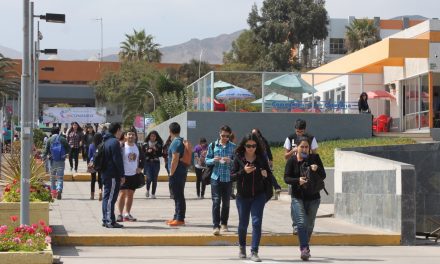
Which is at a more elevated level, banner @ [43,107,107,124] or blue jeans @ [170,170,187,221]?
banner @ [43,107,107,124]

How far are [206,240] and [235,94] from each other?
656 inches

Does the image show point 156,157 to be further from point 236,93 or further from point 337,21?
point 337,21

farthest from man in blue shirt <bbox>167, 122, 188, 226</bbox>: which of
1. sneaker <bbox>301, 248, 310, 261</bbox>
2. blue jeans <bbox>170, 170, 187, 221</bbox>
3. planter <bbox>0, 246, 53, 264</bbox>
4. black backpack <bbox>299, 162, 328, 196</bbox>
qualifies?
planter <bbox>0, 246, 53, 264</bbox>

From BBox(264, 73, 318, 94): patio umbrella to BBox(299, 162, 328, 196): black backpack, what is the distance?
18.3 m

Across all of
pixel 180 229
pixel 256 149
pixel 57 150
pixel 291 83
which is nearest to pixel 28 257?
pixel 256 149

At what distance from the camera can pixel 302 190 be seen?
1130cm

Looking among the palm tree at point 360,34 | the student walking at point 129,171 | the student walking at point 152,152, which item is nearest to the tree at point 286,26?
the palm tree at point 360,34

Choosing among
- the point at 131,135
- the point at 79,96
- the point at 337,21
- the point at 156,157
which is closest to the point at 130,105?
the point at 79,96

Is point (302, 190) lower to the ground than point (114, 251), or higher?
higher

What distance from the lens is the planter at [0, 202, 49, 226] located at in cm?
1242

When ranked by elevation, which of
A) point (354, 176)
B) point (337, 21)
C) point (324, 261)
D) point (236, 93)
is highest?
point (337, 21)

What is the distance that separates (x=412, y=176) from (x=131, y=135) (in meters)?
5.09

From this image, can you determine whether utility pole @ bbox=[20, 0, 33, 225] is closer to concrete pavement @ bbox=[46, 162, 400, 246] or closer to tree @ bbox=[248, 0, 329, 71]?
concrete pavement @ bbox=[46, 162, 400, 246]

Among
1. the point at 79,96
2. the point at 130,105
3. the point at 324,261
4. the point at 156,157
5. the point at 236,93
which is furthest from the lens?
the point at 79,96
